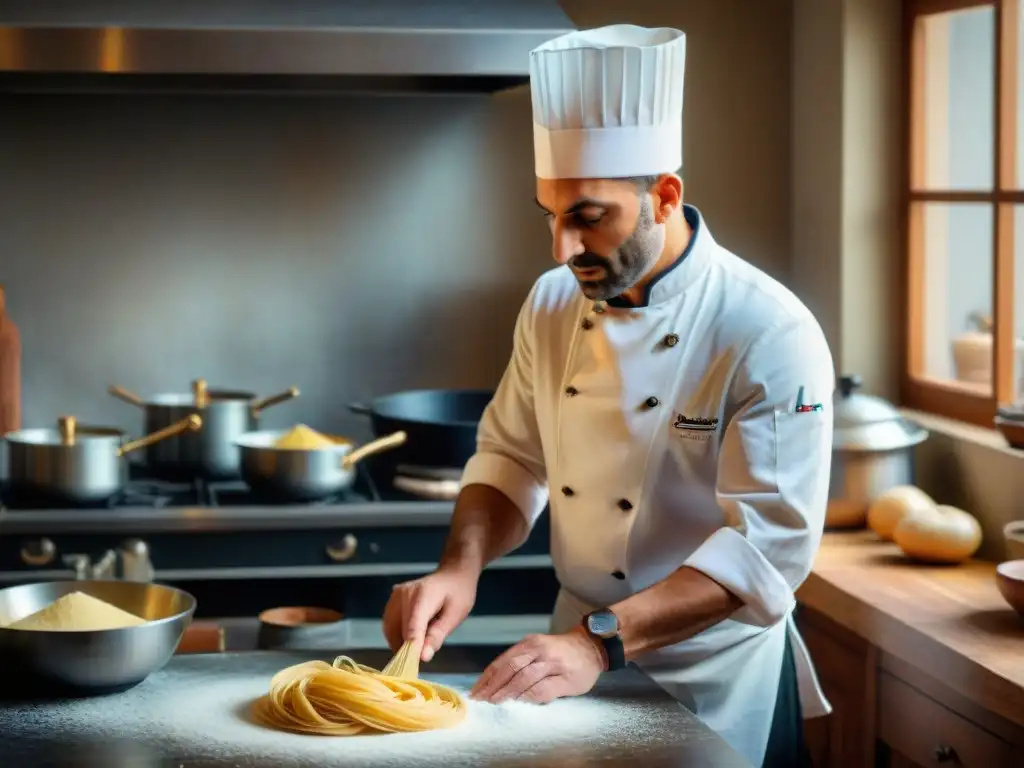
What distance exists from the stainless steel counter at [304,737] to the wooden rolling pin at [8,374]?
1.78 metres

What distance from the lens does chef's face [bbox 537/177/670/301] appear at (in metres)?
2.01

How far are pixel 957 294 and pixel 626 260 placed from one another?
1.86m

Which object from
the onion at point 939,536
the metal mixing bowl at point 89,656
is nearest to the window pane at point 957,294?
the onion at point 939,536

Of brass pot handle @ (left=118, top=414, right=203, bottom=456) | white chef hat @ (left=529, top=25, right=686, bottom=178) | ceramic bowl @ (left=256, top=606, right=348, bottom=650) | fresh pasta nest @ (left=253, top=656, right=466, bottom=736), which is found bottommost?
ceramic bowl @ (left=256, top=606, right=348, bottom=650)

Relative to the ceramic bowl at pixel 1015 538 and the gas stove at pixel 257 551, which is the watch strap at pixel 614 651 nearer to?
the ceramic bowl at pixel 1015 538

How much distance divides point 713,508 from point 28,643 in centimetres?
95

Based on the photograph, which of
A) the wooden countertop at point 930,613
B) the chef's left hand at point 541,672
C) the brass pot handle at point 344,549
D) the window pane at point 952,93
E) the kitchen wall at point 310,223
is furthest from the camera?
the kitchen wall at point 310,223

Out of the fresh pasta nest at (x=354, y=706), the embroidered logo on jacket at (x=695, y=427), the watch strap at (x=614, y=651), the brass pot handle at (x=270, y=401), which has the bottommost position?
the fresh pasta nest at (x=354, y=706)

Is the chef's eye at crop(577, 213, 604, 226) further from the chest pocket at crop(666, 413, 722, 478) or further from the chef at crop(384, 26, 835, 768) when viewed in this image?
the chest pocket at crop(666, 413, 722, 478)

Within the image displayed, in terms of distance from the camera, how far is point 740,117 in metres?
3.72

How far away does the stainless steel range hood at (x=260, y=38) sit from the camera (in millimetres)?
3018

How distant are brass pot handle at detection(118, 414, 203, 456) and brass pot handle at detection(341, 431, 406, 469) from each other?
0.35 m

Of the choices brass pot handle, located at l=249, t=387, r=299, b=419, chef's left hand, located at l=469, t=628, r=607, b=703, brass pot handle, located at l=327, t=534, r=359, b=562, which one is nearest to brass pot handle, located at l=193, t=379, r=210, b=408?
brass pot handle, located at l=249, t=387, r=299, b=419

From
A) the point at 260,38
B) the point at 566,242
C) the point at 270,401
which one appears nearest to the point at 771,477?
the point at 566,242
